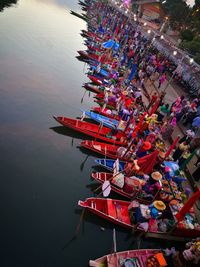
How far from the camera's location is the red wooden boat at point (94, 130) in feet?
66.2

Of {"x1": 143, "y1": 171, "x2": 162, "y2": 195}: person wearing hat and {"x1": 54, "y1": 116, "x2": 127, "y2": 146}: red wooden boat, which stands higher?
{"x1": 143, "y1": 171, "x2": 162, "y2": 195}: person wearing hat

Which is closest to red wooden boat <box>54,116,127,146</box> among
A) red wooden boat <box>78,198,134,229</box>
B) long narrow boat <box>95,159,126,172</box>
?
long narrow boat <box>95,159,126,172</box>

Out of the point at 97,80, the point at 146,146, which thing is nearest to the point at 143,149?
the point at 146,146

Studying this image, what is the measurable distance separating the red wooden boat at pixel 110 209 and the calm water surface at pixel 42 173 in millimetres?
939

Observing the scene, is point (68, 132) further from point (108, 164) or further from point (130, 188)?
point (130, 188)

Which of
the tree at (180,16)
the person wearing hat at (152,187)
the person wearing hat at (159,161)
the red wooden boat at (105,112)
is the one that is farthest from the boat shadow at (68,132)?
the tree at (180,16)

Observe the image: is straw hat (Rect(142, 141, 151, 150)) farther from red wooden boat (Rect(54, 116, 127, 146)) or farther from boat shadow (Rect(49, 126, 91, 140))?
boat shadow (Rect(49, 126, 91, 140))

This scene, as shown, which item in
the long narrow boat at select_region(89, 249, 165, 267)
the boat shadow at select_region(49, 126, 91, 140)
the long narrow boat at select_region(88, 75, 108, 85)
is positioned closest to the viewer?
the long narrow boat at select_region(89, 249, 165, 267)

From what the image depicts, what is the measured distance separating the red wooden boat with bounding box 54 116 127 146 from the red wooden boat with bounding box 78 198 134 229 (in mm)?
6541

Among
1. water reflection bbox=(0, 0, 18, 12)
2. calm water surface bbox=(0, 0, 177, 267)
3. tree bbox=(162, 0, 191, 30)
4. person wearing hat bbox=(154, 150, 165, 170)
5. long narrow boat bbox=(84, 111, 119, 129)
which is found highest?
tree bbox=(162, 0, 191, 30)

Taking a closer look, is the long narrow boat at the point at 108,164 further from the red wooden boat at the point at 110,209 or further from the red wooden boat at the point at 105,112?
the red wooden boat at the point at 105,112

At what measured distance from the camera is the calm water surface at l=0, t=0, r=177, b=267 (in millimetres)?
12250

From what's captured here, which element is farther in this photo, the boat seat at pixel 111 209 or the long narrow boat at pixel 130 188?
the long narrow boat at pixel 130 188

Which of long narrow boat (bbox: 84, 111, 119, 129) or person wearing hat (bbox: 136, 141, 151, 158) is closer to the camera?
person wearing hat (bbox: 136, 141, 151, 158)
